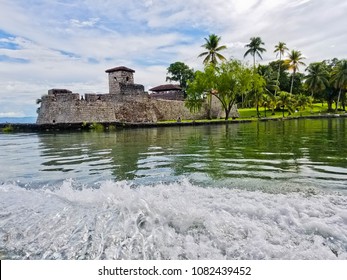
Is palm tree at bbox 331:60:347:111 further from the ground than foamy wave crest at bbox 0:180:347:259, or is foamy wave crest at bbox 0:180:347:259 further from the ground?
palm tree at bbox 331:60:347:111

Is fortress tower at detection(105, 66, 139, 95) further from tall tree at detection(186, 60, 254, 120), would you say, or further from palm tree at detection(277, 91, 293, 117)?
palm tree at detection(277, 91, 293, 117)

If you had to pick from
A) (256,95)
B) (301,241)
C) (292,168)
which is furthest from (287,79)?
(301,241)

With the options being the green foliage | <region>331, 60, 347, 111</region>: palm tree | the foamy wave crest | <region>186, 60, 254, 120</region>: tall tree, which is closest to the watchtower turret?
<region>186, 60, 254, 120</region>: tall tree

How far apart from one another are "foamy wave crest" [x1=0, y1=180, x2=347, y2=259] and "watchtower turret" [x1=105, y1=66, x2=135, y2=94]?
38.8m

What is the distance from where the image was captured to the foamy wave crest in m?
3.19

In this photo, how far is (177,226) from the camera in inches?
147

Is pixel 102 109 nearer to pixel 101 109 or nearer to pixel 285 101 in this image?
pixel 101 109

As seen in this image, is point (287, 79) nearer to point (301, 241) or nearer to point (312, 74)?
point (312, 74)

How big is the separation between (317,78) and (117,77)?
37666 millimetres

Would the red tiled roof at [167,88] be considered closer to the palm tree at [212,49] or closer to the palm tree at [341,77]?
the palm tree at [212,49]

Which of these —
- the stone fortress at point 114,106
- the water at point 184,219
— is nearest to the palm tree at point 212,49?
the stone fortress at point 114,106

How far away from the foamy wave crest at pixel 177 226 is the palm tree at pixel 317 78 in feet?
194

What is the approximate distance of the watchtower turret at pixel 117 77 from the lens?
42688 millimetres

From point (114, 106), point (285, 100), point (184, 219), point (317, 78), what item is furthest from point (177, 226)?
point (317, 78)
